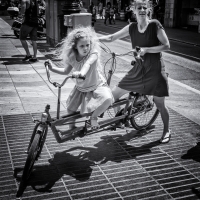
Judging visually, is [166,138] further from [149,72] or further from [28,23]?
[28,23]

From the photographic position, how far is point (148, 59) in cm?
412

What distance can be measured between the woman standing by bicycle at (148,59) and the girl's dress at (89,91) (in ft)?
1.82

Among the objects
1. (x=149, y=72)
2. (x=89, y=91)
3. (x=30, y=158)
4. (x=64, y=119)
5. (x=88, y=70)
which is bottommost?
(x=30, y=158)

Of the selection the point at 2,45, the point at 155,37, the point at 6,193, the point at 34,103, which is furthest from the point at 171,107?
the point at 2,45

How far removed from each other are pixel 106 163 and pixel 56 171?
2.09ft

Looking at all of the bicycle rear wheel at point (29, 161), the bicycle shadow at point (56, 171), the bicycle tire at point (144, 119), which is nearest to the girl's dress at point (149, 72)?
the bicycle tire at point (144, 119)

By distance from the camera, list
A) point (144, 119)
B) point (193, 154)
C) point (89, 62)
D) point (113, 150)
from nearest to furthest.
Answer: point (89, 62)
point (193, 154)
point (113, 150)
point (144, 119)

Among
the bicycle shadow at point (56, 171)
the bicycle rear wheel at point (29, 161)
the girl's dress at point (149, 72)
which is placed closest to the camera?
the bicycle rear wheel at point (29, 161)

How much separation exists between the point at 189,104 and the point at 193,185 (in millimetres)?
2975

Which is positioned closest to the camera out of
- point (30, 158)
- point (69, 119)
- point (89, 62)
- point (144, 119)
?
point (30, 158)

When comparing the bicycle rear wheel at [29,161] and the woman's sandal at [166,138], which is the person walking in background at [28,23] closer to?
the woman's sandal at [166,138]

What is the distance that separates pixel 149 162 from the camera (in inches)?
153

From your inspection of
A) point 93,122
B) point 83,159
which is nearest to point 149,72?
point 93,122

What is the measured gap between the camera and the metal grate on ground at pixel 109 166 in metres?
3.24
